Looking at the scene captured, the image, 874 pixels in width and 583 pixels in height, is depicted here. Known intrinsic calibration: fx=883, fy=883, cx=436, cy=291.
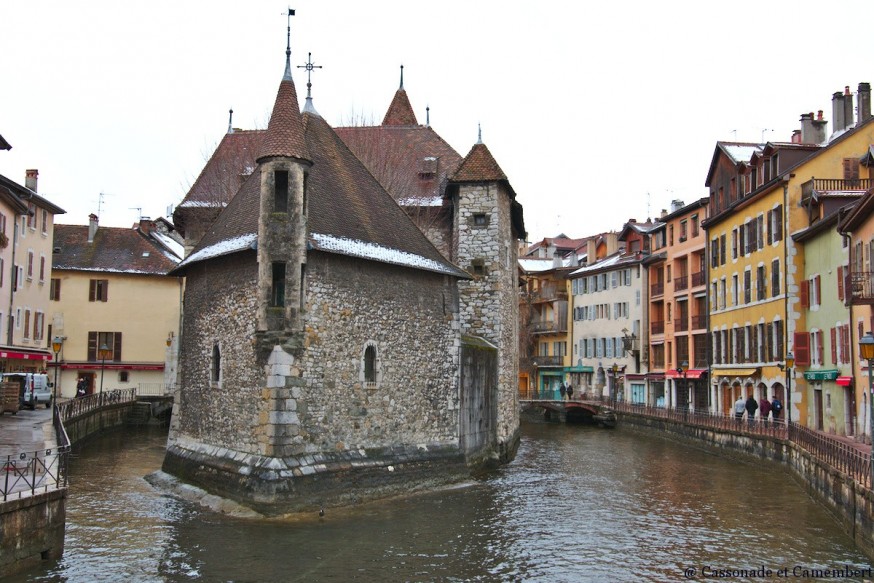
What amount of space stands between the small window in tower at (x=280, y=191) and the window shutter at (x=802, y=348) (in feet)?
74.0

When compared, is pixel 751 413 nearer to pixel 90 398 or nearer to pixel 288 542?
pixel 288 542

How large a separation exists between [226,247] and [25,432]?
335 inches

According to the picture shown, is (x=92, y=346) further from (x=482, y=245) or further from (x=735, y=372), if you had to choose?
(x=735, y=372)

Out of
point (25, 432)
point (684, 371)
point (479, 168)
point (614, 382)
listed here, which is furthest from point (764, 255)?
point (25, 432)

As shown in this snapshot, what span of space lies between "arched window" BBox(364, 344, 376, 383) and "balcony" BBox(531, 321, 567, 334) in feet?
165

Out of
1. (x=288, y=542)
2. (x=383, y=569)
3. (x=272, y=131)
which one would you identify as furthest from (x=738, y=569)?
(x=272, y=131)

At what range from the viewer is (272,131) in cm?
2102

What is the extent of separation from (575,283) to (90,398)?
135ft

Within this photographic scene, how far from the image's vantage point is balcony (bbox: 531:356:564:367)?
7181cm

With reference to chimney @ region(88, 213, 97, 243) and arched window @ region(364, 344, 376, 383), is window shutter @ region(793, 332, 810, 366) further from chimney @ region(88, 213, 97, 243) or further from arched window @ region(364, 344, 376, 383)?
chimney @ region(88, 213, 97, 243)

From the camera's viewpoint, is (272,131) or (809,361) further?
(809,361)

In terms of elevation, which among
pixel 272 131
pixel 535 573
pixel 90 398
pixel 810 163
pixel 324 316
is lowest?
pixel 535 573

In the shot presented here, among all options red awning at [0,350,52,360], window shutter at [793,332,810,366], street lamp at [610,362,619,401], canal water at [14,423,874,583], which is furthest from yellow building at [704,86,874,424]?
red awning at [0,350,52,360]

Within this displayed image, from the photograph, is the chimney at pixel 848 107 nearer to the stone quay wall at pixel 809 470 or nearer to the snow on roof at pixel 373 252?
the stone quay wall at pixel 809 470
